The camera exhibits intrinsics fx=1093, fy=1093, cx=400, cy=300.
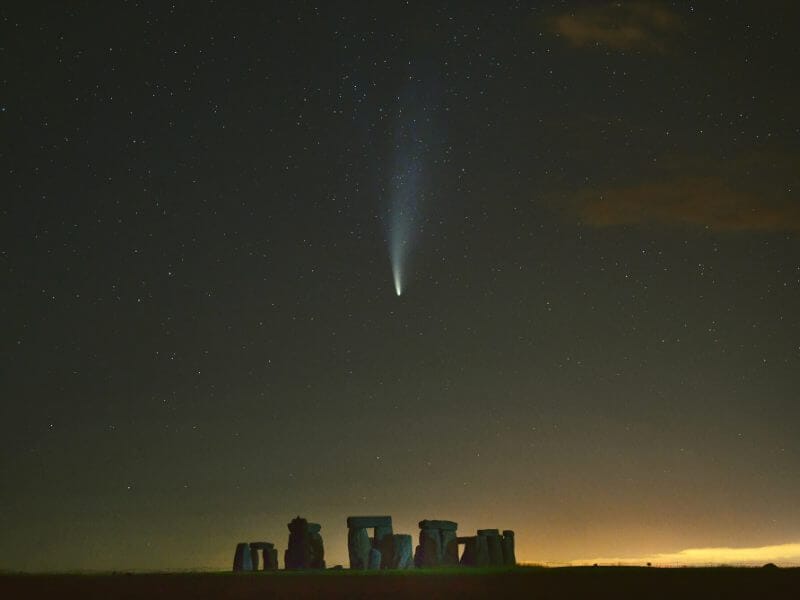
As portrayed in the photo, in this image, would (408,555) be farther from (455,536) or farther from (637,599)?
(637,599)

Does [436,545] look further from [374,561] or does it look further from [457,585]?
[457,585]

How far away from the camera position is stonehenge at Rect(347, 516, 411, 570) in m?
40.3

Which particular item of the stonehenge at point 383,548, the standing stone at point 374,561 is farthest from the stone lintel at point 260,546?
the standing stone at point 374,561

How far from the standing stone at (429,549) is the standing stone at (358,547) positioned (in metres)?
2.03

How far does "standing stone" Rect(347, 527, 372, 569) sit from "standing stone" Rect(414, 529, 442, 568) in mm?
2026

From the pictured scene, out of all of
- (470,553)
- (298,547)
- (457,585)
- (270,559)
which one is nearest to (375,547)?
(298,547)

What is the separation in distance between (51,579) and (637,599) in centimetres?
1702

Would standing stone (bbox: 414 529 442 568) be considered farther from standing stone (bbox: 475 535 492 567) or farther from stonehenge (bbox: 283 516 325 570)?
stonehenge (bbox: 283 516 325 570)

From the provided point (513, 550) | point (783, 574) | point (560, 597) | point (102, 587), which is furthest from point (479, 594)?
point (513, 550)

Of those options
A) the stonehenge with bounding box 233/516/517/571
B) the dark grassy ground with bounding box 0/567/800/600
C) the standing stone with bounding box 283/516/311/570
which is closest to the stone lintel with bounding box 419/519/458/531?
the stonehenge with bounding box 233/516/517/571

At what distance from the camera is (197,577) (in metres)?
31.6

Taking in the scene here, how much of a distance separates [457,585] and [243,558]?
16788 mm

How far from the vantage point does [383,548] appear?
41219mm

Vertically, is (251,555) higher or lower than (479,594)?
higher
